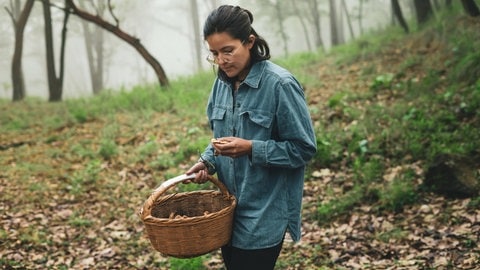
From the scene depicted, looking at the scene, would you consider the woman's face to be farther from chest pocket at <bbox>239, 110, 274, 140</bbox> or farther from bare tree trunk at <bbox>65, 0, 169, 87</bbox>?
bare tree trunk at <bbox>65, 0, 169, 87</bbox>

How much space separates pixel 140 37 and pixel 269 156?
155 ft

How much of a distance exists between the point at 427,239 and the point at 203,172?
9.85ft

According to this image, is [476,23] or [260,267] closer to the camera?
[260,267]

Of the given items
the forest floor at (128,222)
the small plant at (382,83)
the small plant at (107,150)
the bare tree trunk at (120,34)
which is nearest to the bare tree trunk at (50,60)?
the bare tree trunk at (120,34)

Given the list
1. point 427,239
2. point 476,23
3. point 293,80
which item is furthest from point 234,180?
point 476,23

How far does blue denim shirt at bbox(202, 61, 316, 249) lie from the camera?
86.7 inches

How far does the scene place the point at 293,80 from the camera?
89.9 inches

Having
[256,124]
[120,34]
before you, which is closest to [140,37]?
[120,34]

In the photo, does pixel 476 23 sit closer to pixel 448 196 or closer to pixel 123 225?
pixel 448 196

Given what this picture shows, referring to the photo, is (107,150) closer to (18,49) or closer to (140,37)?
(18,49)

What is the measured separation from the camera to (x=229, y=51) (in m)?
2.25

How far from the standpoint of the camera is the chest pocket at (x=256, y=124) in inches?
88.5

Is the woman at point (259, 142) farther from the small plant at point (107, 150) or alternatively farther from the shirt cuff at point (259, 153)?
the small plant at point (107, 150)

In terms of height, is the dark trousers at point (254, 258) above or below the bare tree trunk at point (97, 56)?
below
